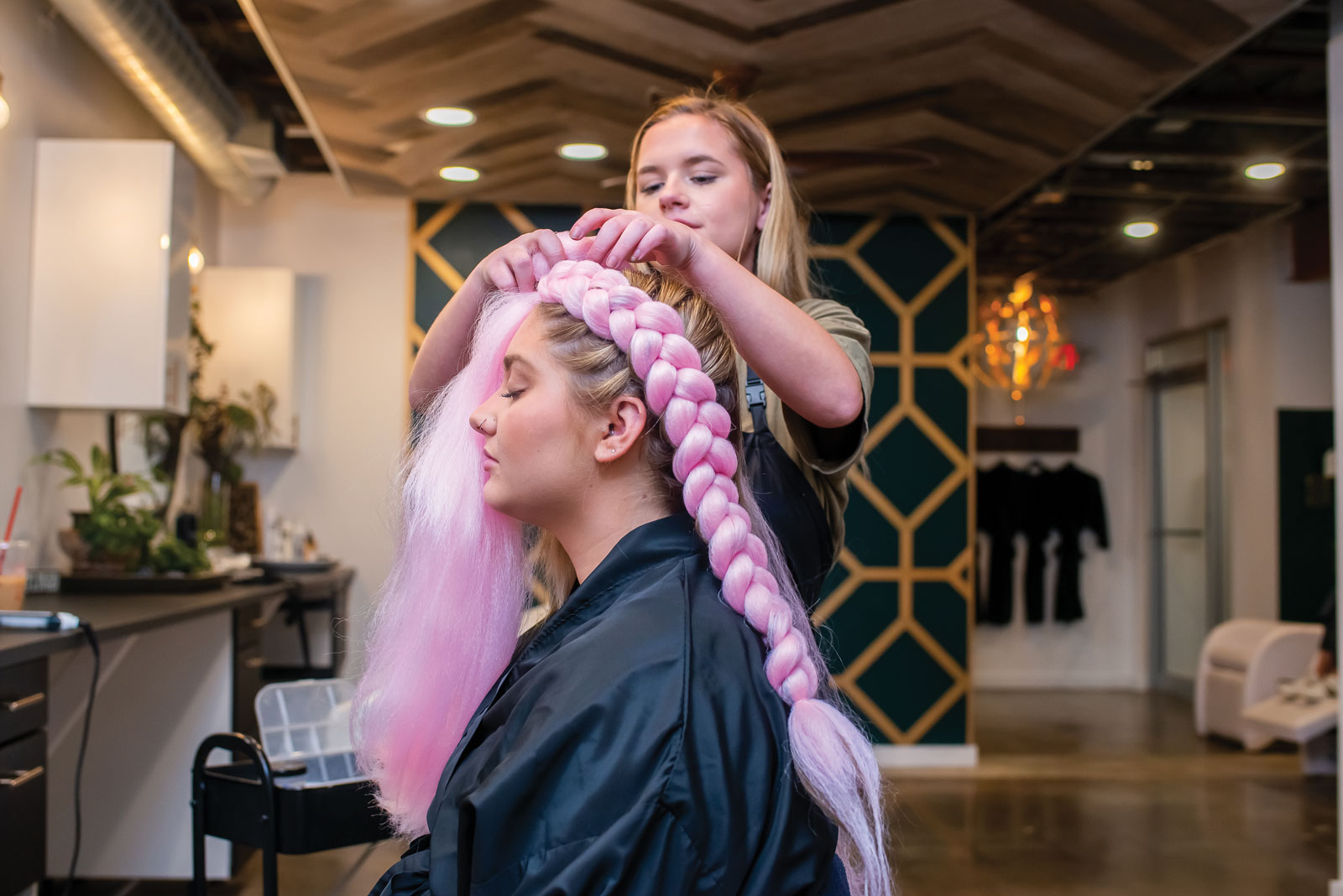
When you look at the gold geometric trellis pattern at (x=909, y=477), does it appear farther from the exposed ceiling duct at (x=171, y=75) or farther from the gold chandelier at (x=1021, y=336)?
the exposed ceiling duct at (x=171, y=75)

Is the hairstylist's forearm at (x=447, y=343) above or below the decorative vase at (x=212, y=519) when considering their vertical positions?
above

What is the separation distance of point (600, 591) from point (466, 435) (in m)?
0.24

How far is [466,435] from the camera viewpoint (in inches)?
46.3

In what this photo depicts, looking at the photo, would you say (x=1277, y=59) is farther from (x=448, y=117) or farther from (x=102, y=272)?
(x=102, y=272)

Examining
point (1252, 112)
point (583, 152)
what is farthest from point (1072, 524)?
point (583, 152)

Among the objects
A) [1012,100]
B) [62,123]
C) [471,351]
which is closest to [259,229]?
[62,123]

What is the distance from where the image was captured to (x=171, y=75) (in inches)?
138

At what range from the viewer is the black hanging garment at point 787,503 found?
129cm

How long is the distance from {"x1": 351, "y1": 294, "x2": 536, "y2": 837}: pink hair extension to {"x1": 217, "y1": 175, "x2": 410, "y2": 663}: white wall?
409cm

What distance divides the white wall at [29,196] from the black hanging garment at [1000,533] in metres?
5.80

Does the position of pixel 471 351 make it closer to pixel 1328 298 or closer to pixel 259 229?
pixel 259 229

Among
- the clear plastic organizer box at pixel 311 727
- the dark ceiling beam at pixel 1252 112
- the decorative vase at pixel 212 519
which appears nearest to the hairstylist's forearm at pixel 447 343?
the clear plastic organizer box at pixel 311 727

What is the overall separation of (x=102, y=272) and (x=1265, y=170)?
14.8 ft

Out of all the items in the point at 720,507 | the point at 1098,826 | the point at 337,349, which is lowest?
the point at 1098,826
